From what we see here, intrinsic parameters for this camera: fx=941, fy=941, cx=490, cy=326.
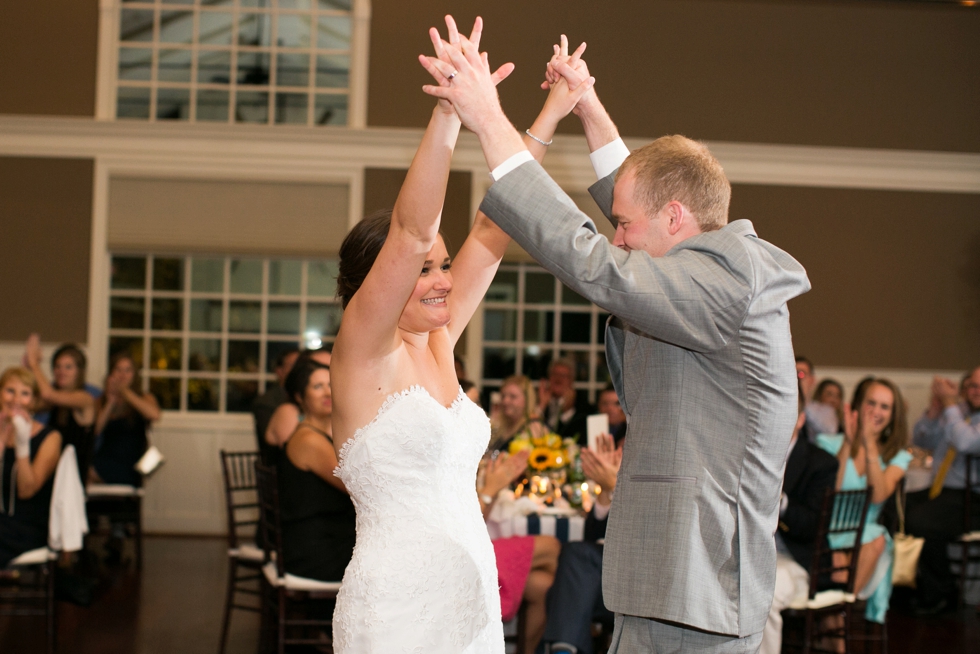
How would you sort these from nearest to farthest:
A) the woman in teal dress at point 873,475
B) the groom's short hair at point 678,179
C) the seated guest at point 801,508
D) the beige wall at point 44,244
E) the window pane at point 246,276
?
1. the groom's short hair at point 678,179
2. the seated guest at point 801,508
3. the woman in teal dress at point 873,475
4. the beige wall at point 44,244
5. the window pane at point 246,276

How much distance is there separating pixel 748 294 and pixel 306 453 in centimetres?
274

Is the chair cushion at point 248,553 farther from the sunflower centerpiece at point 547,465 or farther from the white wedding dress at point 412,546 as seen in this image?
the white wedding dress at point 412,546

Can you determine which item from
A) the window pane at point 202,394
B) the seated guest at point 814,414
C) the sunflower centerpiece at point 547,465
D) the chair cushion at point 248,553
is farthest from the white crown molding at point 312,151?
the chair cushion at point 248,553

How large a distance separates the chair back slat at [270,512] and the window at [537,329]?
4059 millimetres

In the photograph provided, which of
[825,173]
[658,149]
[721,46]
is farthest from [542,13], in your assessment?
[658,149]

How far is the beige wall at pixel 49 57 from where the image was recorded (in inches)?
309

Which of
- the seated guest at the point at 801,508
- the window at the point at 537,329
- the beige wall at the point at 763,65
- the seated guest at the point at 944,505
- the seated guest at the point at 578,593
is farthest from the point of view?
the window at the point at 537,329

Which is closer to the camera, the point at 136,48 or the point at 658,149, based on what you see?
the point at 658,149

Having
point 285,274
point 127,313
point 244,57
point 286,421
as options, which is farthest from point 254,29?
point 286,421

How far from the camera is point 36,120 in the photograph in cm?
779

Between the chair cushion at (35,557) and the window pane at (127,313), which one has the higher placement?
the window pane at (127,313)

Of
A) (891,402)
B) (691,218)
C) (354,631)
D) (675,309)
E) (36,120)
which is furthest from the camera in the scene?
(36,120)

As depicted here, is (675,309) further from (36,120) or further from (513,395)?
(36,120)

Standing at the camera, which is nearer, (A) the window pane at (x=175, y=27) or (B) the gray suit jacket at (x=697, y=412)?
(B) the gray suit jacket at (x=697, y=412)
